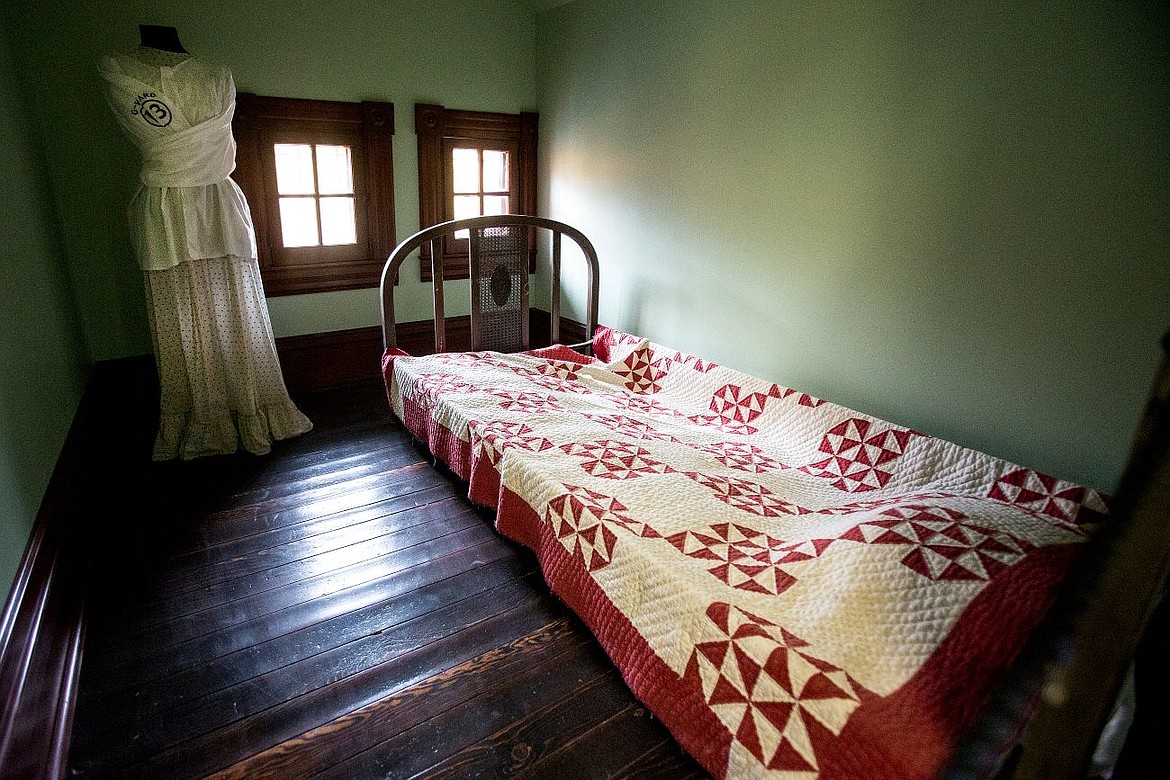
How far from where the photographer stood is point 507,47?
3350 mm

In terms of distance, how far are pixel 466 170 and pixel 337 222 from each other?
79cm

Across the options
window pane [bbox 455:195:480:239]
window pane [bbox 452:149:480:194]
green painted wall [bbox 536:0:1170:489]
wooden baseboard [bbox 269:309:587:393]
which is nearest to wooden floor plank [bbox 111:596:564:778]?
green painted wall [bbox 536:0:1170:489]

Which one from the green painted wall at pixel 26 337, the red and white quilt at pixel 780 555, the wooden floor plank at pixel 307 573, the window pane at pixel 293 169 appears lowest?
the wooden floor plank at pixel 307 573

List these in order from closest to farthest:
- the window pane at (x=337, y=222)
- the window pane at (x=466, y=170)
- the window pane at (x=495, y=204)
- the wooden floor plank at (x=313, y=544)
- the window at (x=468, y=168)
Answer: the wooden floor plank at (x=313, y=544) → the window pane at (x=337, y=222) → the window at (x=468, y=168) → the window pane at (x=466, y=170) → the window pane at (x=495, y=204)

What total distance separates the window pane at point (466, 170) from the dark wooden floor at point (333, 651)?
1976mm

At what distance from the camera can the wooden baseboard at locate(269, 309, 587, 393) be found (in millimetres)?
3135

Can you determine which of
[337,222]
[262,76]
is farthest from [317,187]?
[262,76]

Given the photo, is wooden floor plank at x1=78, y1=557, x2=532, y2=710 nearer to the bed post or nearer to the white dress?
the white dress

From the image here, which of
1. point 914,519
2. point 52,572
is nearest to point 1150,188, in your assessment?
point 914,519

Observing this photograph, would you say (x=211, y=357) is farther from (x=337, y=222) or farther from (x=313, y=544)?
(x=337, y=222)

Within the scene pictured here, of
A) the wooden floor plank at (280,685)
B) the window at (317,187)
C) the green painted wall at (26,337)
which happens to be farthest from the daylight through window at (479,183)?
the wooden floor plank at (280,685)

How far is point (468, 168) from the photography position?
11.3 feet

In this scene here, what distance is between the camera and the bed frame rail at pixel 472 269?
8.67 feet

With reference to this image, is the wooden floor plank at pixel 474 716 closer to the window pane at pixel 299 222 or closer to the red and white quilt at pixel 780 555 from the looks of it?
the red and white quilt at pixel 780 555
